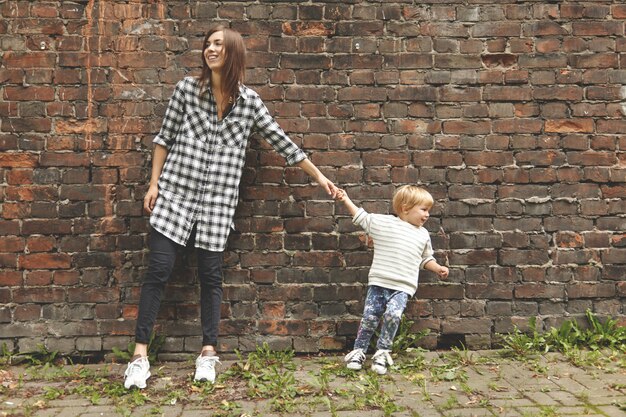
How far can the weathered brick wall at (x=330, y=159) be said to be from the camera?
11.9 feet

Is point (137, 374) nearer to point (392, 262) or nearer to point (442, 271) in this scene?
point (392, 262)

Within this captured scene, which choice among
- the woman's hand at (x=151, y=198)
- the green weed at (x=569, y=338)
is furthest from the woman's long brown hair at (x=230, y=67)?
the green weed at (x=569, y=338)

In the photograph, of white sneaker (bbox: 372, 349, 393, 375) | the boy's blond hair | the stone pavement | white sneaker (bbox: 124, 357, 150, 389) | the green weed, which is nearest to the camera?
the stone pavement

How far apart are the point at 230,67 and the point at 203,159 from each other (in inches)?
23.1

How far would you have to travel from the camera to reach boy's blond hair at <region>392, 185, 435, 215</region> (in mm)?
3551

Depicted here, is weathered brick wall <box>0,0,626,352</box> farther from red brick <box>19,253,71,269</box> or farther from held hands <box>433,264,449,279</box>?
held hands <box>433,264,449,279</box>

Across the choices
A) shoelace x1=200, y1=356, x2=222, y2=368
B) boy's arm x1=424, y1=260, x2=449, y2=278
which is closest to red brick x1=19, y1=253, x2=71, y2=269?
shoelace x1=200, y1=356, x2=222, y2=368

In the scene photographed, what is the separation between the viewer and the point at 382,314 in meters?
3.58

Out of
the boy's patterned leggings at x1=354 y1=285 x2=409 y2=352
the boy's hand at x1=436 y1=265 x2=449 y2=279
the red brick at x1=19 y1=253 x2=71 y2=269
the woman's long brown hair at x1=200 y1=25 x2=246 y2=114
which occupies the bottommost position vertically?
the boy's patterned leggings at x1=354 y1=285 x2=409 y2=352

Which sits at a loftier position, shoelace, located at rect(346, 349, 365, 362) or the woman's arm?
the woman's arm

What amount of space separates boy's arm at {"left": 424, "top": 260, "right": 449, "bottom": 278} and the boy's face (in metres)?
0.26

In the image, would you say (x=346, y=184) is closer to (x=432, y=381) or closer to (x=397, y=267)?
(x=397, y=267)

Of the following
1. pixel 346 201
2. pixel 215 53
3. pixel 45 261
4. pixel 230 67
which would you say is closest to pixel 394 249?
pixel 346 201

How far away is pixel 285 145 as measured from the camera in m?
3.52
